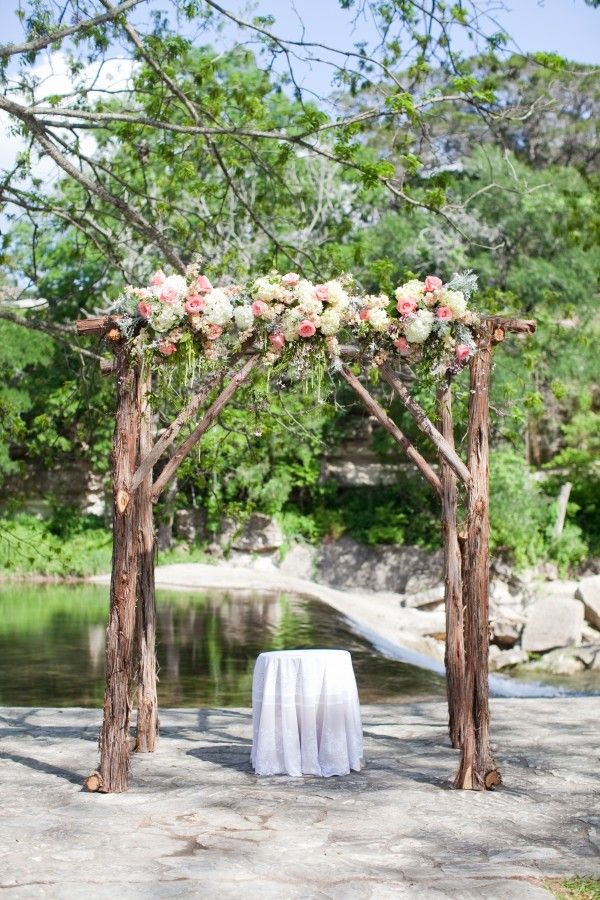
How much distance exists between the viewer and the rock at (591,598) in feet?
68.8

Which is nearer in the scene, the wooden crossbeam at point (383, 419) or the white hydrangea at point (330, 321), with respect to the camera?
the white hydrangea at point (330, 321)

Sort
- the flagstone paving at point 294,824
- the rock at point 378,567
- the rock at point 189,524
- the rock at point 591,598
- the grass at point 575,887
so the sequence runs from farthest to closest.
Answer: the rock at point 189,524
the rock at point 378,567
the rock at point 591,598
the flagstone paving at point 294,824
the grass at point 575,887

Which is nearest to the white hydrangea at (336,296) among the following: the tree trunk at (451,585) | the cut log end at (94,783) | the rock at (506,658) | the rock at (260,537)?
the tree trunk at (451,585)

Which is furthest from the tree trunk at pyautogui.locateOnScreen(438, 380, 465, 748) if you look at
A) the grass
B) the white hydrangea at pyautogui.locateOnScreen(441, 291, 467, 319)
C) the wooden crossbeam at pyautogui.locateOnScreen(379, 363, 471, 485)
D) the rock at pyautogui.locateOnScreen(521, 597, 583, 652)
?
the rock at pyautogui.locateOnScreen(521, 597, 583, 652)

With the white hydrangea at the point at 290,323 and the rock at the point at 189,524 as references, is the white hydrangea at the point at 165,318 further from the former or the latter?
the rock at the point at 189,524

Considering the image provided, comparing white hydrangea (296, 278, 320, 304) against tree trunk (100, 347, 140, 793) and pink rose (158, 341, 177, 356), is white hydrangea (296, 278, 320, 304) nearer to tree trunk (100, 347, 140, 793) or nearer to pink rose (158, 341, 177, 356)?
pink rose (158, 341, 177, 356)

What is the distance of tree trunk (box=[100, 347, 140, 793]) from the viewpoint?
22.4 feet

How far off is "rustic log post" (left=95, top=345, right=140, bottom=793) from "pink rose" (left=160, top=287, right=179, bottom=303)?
0.43m

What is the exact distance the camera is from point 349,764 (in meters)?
7.50

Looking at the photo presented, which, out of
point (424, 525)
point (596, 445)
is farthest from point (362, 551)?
point (596, 445)

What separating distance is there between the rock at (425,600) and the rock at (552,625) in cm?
259

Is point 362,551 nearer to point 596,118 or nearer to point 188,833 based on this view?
point 596,118

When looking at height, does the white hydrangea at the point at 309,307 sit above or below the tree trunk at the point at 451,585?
above

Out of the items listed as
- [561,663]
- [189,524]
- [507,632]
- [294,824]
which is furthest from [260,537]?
[294,824]
